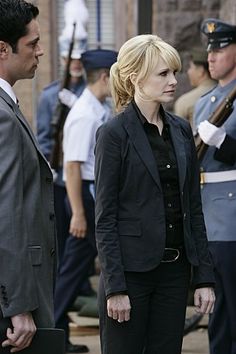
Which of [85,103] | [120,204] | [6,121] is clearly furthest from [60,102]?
[6,121]

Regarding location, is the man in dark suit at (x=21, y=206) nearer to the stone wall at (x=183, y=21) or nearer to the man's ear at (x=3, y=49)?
the man's ear at (x=3, y=49)

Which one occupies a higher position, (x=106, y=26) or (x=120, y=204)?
(x=120, y=204)

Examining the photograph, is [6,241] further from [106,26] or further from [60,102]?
[106,26]

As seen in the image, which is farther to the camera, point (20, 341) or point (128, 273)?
point (128, 273)

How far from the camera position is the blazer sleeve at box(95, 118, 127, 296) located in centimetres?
399

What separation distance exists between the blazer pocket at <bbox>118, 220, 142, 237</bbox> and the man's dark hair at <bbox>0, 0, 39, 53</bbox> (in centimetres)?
82

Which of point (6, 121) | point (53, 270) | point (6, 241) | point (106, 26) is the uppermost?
point (6, 121)

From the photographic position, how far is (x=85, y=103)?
6.27m

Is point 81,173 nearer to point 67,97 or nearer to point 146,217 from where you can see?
point 67,97

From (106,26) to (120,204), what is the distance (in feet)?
18.9

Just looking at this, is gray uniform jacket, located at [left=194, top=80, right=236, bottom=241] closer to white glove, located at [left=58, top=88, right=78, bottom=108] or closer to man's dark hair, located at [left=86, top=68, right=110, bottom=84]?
man's dark hair, located at [left=86, top=68, right=110, bottom=84]

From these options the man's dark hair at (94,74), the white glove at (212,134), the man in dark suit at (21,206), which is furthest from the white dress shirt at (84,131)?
the man in dark suit at (21,206)

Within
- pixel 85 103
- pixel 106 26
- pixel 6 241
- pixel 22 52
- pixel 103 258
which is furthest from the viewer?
pixel 106 26

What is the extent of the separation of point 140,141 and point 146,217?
291 millimetres
